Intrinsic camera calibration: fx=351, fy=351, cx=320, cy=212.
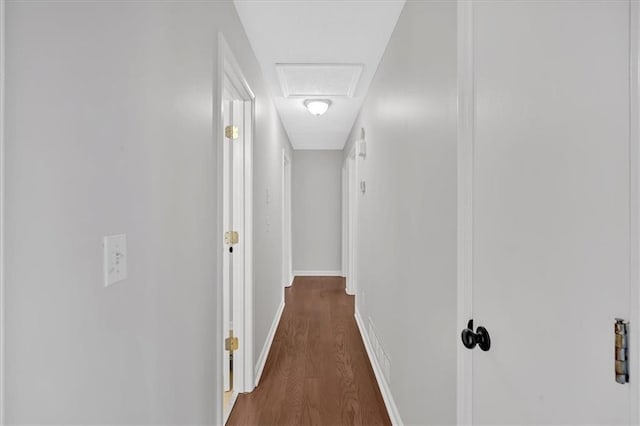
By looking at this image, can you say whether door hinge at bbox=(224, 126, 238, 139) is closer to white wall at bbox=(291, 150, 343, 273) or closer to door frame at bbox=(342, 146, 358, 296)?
door frame at bbox=(342, 146, 358, 296)

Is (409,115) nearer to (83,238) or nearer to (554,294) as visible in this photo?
(554,294)

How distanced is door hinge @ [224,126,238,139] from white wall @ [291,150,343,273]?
4.30 m

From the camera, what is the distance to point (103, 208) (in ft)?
2.66

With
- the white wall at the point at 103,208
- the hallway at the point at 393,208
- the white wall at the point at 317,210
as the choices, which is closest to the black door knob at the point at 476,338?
the hallway at the point at 393,208

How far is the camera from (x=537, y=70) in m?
0.78

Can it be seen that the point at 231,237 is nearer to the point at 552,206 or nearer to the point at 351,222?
the point at 552,206

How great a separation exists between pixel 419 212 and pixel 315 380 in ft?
5.46

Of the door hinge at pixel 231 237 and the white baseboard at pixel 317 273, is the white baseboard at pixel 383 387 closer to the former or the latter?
the door hinge at pixel 231 237

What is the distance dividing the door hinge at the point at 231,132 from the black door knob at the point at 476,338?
74.0 inches

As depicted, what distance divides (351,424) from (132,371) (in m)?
1.60

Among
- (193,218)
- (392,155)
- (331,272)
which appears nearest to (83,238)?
(193,218)

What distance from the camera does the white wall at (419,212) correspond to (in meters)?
1.31

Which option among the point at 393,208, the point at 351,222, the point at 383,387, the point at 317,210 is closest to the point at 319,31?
the point at 393,208

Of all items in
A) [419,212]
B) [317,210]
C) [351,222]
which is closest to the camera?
[419,212]
